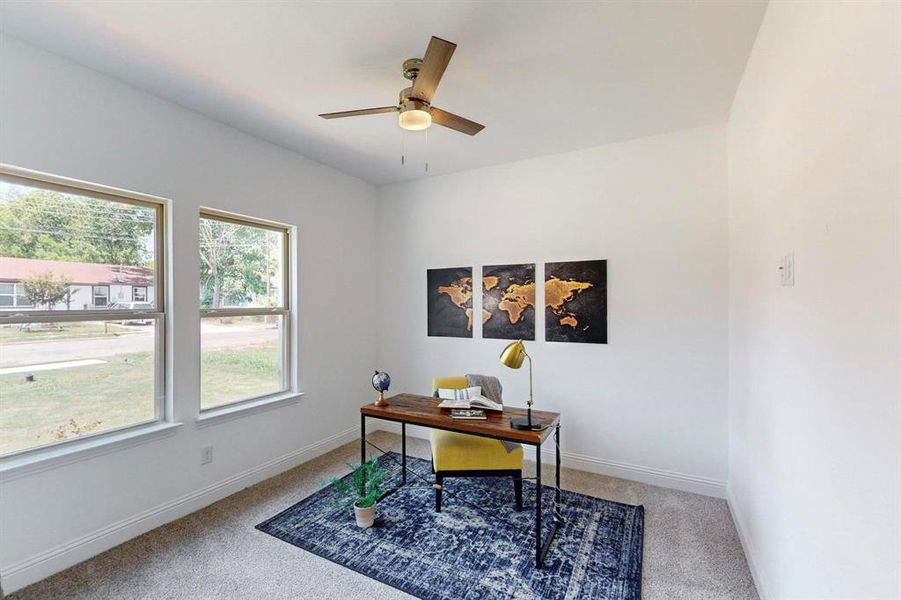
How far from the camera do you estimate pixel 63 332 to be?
2.22 m

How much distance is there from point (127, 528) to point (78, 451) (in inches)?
23.0

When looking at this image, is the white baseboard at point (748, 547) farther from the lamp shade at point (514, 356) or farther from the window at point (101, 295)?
the window at point (101, 295)

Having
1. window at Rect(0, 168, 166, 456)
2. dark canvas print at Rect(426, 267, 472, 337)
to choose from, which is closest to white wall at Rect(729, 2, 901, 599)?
dark canvas print at Rect(426, 267, 472, 337)

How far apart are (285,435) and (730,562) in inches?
127

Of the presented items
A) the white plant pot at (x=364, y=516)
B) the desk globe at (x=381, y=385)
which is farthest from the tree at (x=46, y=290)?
the white plant pot at (x=364, y=516)

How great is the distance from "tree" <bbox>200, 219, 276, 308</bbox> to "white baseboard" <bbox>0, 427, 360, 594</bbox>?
1.34 meters

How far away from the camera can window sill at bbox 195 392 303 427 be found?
280 cm

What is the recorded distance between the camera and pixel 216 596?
192 cm

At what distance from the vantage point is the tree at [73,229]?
80.4 inches

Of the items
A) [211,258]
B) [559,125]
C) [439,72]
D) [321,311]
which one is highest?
[559,125]

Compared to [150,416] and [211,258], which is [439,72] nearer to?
[211,258]

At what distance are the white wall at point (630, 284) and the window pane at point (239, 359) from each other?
163 cm

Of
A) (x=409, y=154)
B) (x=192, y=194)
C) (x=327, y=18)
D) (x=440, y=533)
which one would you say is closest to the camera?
(x=327, y=18)

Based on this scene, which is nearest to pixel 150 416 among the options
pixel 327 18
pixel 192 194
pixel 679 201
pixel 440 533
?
pixel 192 194
